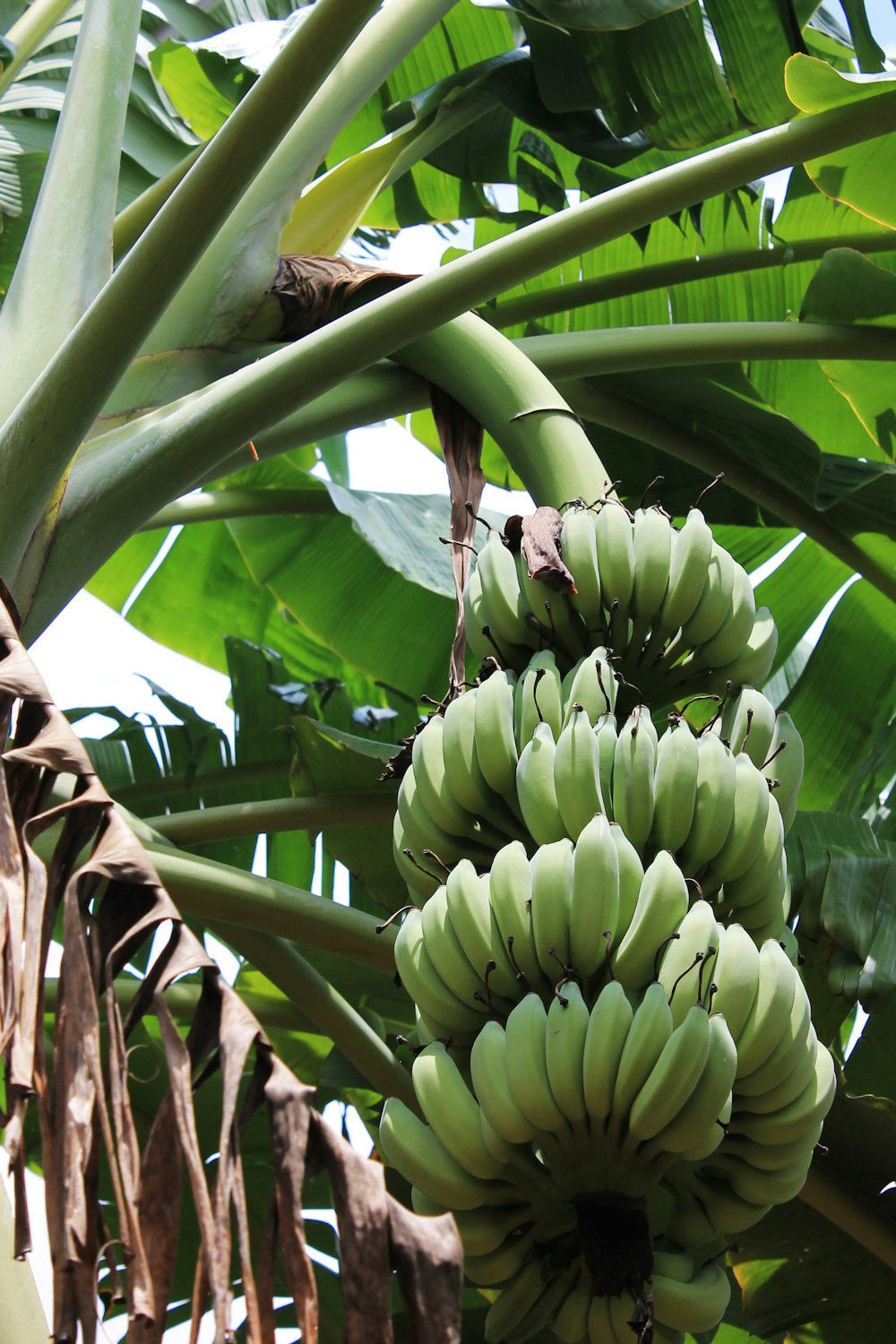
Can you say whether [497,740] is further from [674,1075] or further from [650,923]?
[674,1075]

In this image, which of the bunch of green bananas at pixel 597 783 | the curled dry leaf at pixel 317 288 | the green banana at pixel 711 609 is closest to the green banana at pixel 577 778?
the bunch of green bananas at pixel 597 783

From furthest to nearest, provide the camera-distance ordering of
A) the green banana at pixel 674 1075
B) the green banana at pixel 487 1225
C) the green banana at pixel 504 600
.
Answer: the green banana at pixel 504 600
the green banana at pixel 487 1225
the green banana at pixel 674 1075

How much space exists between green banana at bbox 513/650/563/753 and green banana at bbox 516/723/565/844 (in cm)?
3

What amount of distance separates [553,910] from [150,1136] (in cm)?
35

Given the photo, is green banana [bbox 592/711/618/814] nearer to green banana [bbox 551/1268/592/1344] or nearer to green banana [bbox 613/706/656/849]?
green banana [bbox 613/706/656/849]

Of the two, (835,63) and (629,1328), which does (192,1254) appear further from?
(835,63)

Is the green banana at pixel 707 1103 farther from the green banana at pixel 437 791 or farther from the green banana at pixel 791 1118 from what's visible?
the green banana at pixel 437 791

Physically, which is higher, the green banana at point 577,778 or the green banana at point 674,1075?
the green banana at point 577,778

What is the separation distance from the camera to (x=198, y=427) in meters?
1.20

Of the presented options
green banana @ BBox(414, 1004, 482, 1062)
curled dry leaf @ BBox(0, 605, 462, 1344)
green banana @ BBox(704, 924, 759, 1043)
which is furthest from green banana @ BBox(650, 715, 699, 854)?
curled dry leaf @ BBox(0, 605, 462, 1344)

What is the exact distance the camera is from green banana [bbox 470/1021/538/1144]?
3.00ft

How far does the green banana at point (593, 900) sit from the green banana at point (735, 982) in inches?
3.1

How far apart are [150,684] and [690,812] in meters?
1.38

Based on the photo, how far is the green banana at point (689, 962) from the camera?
0.93m
